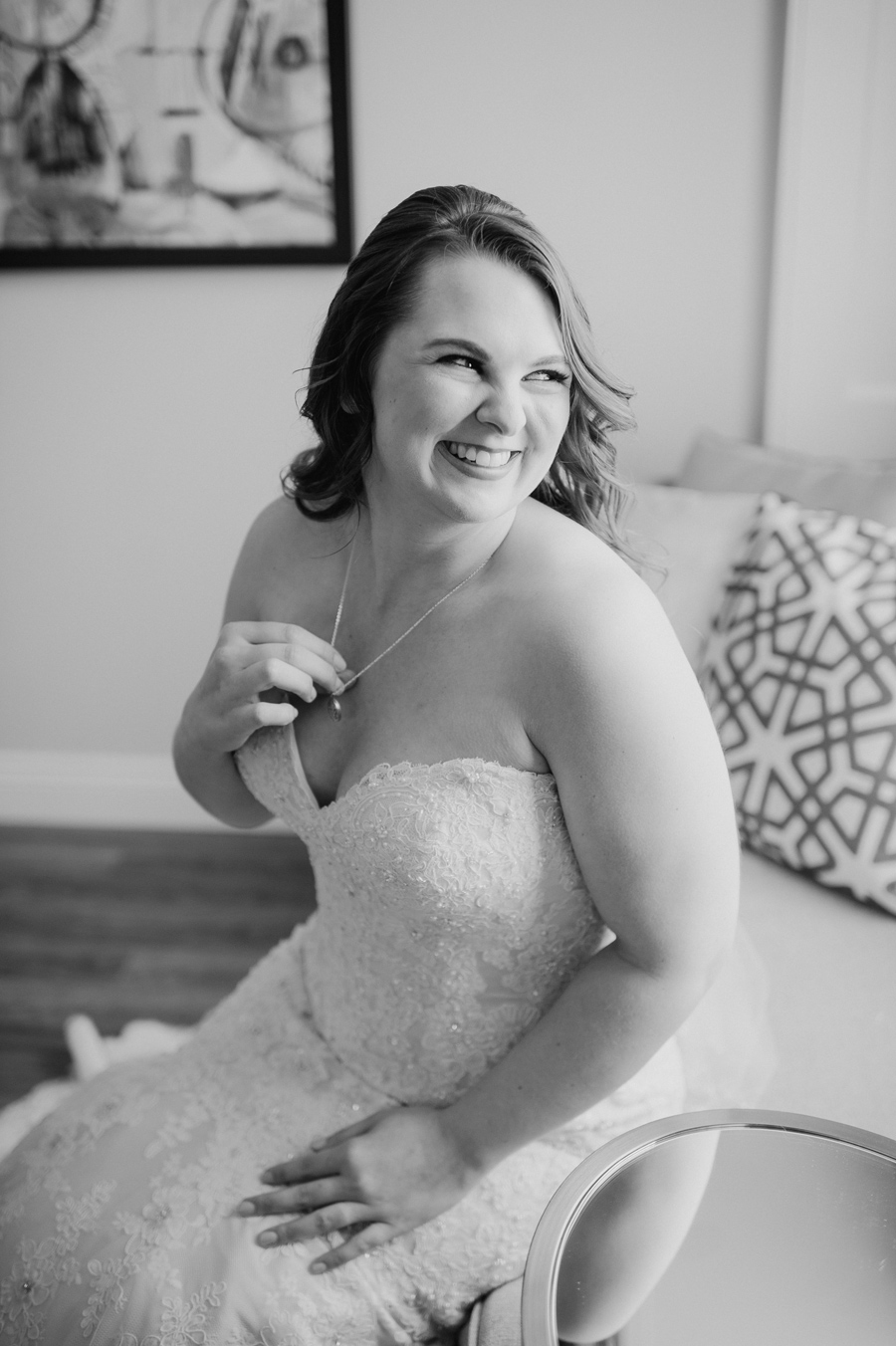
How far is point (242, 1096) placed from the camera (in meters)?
1.20

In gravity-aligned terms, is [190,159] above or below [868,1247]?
above

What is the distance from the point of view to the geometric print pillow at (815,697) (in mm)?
1641

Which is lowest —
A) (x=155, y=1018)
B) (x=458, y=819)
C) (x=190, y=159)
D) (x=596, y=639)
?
(x=155, y=1018)

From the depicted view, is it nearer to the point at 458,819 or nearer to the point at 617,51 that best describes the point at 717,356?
the point at 617,51

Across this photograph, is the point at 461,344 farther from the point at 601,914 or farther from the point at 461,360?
the point at 601,914

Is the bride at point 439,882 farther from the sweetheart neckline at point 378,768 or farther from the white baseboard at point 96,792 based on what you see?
the white baseboard at point 96,792

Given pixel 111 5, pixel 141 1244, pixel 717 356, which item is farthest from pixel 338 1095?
pixel 111 5

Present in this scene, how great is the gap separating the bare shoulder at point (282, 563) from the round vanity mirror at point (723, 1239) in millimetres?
685

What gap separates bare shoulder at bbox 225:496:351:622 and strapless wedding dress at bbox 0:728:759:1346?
0.61 ft

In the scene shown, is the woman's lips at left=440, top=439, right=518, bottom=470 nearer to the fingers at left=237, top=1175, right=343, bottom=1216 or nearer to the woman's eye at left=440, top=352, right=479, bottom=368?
the woman's eye at left=440, top=352, right=479, bottom=368

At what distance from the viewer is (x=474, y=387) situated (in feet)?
3.48

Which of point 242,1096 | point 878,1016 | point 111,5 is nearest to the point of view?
point 242,1096

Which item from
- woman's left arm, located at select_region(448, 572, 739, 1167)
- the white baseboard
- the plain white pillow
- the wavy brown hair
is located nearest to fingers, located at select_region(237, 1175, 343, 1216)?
woman's left arm, located at select_region(448, 572, 739, 1167)

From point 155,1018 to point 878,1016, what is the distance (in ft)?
4.83
